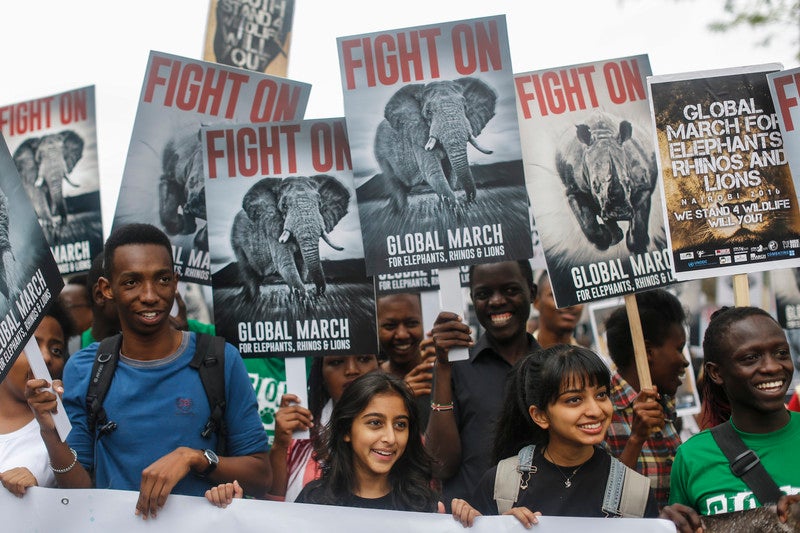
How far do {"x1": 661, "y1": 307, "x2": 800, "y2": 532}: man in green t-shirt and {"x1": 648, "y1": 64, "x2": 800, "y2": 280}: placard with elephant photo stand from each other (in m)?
0.49

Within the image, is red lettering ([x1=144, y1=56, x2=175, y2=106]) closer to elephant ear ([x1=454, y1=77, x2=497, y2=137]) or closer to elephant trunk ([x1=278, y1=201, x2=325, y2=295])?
elephant trunk ([x1=278, y1=201, x2=325, y2=295])

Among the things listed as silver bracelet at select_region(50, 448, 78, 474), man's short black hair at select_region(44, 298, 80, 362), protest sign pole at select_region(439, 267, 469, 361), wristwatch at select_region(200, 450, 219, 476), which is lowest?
wristwatch at select_region(200, 450, 219, 476)

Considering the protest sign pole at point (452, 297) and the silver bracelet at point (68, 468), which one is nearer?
the silver bracelet at point (68, 468)

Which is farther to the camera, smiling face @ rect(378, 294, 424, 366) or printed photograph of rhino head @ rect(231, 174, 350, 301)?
smiling face @ rect(378, 294, 424, 366)

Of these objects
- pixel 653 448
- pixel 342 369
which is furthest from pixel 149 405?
pixel 653 448

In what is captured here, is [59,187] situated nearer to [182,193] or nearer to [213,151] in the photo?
[182,193]

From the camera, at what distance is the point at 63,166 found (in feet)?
17.7

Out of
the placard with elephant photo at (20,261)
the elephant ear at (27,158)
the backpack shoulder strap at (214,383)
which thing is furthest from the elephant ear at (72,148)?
the backpack shoulder strap at (214,383)

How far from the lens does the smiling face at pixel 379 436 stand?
11.4 feet

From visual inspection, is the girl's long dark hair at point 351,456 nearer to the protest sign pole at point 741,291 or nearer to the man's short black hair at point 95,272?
the protest sign pole at point 741,291

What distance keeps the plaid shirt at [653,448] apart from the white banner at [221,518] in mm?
1033

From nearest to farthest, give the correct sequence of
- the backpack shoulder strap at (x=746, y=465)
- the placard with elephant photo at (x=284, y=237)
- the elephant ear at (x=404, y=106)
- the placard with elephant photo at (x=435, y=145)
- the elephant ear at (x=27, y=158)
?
the backpack shoulder strap at (x=746, y=465) < the placard with elephant photo at (x=435, y=145) < the elephant ear at (x=404, y=106) < the placard with elephant photo at (x=284, y=237) < the elephant ear at (x=27, y=158)

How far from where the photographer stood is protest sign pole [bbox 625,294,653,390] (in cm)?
371

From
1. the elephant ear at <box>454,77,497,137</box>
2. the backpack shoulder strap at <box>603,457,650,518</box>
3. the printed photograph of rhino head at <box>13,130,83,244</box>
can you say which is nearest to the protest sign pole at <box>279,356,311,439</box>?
the elephant ear at <box>454,77,497,137</box>
